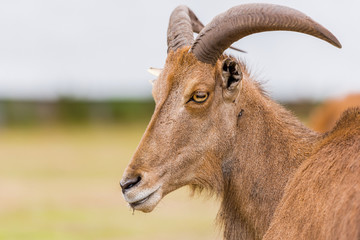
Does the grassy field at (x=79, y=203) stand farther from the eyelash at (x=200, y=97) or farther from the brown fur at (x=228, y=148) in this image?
the eyelash at (x=200, y=97)

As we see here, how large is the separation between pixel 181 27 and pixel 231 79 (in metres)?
1.67

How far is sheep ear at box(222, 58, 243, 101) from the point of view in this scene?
8.52 m

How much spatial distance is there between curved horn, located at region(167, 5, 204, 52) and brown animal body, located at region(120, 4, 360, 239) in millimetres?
397

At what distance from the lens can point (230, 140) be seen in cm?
863

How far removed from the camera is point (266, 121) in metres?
8.81

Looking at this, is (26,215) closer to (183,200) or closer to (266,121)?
(183,200)

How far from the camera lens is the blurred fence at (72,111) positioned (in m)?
79.3

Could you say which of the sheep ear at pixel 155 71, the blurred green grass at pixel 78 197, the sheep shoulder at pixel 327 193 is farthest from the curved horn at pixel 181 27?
the sheep shoulder at pixel 327 193

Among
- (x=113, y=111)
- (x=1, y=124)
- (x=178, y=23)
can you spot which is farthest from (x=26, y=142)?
(x=178, y=23)

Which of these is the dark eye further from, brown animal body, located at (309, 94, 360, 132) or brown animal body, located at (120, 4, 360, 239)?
brown animal body, located at (309, 94, 360, 132)

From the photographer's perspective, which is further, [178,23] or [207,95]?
[178,23]

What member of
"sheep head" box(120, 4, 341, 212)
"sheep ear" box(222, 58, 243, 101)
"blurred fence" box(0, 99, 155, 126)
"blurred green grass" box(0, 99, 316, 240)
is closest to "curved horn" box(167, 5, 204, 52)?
"sheep head" box(120, 4, 341, 212)

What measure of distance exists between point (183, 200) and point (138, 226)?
673 centimetres

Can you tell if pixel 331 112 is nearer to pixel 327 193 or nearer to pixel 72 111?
pixel 327 193
